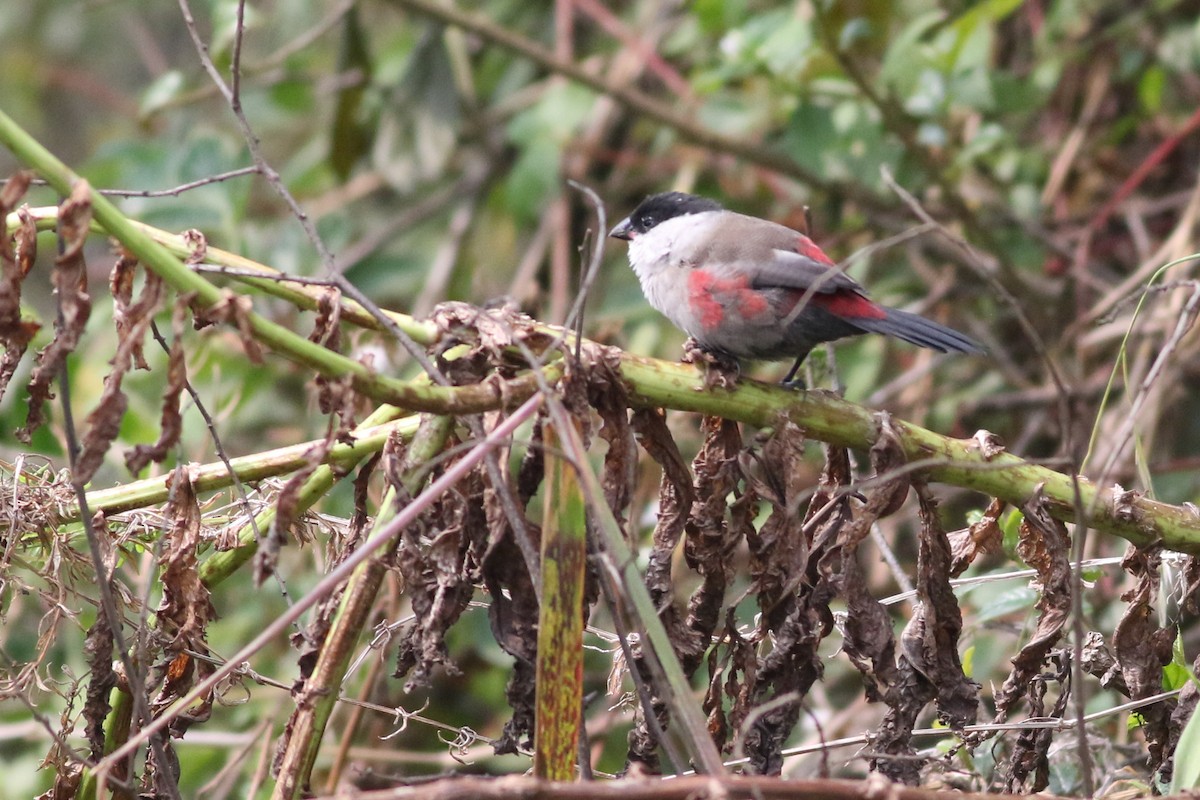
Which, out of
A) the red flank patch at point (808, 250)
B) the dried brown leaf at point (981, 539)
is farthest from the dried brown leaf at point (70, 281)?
the red flank patch at point (808, 250)

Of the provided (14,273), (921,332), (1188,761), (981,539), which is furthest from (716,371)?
(14,273)

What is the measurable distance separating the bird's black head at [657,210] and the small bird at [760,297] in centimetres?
34

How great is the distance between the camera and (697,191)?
17.7 ft

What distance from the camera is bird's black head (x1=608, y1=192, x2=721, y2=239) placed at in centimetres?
349

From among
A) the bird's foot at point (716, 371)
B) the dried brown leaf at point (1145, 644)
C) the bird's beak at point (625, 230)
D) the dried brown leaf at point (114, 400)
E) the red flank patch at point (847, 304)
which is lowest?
the dried brown leaf at point (1145, 644)

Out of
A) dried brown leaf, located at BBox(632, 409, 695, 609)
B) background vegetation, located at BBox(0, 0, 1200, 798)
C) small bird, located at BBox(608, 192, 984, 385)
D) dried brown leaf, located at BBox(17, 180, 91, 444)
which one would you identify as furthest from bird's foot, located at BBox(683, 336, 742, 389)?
background vegetation, located at BBox(0, 0, 1200, 798)

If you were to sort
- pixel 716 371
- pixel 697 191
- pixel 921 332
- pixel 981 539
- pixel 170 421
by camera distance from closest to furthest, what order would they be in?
pixel 170 421 → pixel 716 371 → pixel 981 539 → pixel 921 332 → pixel 697 191

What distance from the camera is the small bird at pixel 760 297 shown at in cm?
288

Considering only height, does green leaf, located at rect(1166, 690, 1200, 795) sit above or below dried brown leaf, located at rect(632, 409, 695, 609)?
below

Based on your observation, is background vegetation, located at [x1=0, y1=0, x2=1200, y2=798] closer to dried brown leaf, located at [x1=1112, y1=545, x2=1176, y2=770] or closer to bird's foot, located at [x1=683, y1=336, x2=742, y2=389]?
dried brown leaf, located at [x1=1112, y1=545, x2=1176, y2=770]

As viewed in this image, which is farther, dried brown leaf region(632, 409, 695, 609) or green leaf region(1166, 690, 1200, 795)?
dried brown leaf region(632, 409, 695, 609)

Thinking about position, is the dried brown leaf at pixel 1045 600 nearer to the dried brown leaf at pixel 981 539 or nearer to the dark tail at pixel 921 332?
the dried brown leaf at pixel 981 539

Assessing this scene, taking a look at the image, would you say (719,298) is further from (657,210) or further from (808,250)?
(657,210)

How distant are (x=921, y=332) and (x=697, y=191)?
2.78m
